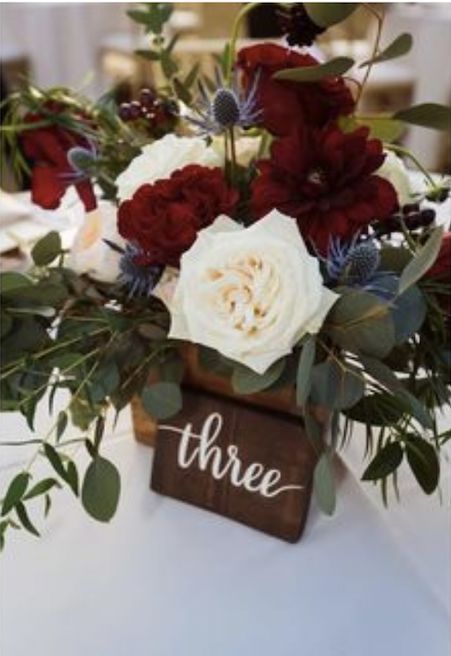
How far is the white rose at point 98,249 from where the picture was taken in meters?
0.55

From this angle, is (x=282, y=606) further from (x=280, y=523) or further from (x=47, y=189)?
(x=47, y=189)

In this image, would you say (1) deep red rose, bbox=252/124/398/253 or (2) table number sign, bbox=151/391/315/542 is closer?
(1) deep red rose, bbox=252/124/398/253

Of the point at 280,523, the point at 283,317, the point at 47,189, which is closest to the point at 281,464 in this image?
the point at 280,523

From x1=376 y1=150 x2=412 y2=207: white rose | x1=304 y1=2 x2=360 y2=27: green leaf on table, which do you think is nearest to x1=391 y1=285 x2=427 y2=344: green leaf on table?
x1=376 y1=150 x2=412 y2=207: white rose

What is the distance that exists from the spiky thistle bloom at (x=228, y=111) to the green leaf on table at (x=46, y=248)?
15cm

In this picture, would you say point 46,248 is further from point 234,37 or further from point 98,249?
point 234,37

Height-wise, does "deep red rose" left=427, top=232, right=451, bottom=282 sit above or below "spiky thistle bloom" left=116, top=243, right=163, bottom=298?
above

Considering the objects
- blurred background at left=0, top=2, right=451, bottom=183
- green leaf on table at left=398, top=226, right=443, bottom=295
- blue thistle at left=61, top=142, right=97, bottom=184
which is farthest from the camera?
blurred background at left=0, top=2, right=451, bottom=183

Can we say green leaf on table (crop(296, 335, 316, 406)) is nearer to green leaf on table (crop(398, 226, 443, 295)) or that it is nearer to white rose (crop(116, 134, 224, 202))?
green leaf on table (crop(398, 226, 443, 295))

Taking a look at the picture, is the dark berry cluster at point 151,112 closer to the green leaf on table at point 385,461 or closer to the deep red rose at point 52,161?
the deep red rose at point 52,161

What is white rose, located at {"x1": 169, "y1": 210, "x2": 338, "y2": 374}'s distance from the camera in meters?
0.41

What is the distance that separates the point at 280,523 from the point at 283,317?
234 mm

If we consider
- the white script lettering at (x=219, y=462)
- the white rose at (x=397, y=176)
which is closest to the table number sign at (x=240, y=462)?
the white script lettering at (x=219, y=462)

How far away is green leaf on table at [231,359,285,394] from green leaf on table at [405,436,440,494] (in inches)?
4.9
